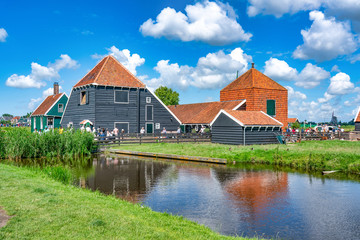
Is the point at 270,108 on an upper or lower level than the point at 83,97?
lower

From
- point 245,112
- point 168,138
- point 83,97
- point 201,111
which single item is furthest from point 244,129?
point 83,97

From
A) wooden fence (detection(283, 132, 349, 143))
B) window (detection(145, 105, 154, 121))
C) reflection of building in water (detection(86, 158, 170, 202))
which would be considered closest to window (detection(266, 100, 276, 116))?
wooden fence (detection(283, 132, 349, 143))

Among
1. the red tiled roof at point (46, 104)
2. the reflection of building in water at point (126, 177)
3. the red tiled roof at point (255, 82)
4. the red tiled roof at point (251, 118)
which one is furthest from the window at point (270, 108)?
the red tiled roof at point (46, 104)

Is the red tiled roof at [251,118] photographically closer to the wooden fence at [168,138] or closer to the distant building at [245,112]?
the distant building at [245,112]

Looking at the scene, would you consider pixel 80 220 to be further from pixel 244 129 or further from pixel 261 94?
pixel 261 94

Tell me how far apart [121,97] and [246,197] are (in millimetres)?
26103

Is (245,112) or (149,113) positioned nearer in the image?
(245,112)

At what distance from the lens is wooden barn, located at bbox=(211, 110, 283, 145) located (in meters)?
28.1

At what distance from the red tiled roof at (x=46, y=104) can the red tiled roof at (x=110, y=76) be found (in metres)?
12.1

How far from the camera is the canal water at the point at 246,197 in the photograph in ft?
27.4

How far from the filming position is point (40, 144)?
2280cm

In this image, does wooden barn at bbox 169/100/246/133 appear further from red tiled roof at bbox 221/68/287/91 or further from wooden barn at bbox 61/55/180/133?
wooden barn at bbox 61/55/180/133

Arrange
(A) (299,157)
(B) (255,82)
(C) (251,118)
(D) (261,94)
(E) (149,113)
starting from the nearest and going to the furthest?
(A) (299,157) < (C) (251,118) < (D) (261,94) < (B) (255,82) < (E) (149,113)

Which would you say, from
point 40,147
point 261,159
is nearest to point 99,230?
point 261,159
